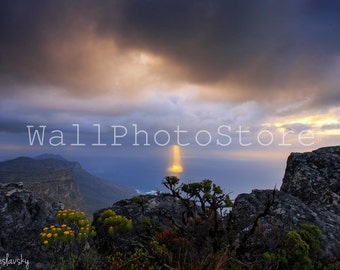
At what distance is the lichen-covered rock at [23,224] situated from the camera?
11289mm

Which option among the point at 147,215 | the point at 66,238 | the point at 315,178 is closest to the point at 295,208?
the point at 315,178

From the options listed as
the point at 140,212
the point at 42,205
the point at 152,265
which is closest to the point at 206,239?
the point at 152,265

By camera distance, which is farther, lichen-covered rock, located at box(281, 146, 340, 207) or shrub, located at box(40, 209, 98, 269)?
lichen-covered rock, located at box(281, 146, 340, 207)

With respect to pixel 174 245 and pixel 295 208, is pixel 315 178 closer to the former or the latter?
pixel 295 208

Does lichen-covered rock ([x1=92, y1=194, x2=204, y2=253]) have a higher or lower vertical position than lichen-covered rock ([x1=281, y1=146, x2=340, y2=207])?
lower

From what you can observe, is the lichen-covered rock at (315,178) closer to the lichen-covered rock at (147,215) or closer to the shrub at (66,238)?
the lichen-covered rock at (147,215)

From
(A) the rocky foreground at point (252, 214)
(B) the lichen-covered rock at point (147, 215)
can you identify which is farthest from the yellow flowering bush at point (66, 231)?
(B) the lichen-covered rock at point (147, 215)

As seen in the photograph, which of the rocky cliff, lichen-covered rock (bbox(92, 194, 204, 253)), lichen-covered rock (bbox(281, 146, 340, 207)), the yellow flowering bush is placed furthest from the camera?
lichen-covered rock (bbox(281, 146, 340, 207))

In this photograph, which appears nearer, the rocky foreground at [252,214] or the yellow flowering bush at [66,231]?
the yellow flowering bush at [66,231]

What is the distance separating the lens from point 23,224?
12.6 m

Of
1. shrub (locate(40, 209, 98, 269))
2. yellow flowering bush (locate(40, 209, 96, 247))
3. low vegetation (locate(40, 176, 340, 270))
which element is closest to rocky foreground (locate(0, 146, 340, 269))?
low vegetation (locate(40, 176, 340, 270))

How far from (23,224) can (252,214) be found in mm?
8935

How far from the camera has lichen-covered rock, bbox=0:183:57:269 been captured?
11.3m

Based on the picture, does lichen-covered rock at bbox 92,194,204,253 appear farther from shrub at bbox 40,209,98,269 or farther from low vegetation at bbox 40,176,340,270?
shrub at bbox 40,209,98,269
